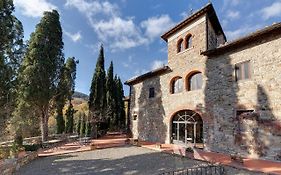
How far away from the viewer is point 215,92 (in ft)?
42.8

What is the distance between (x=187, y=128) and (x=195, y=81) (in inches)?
136

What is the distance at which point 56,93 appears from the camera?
23172mm

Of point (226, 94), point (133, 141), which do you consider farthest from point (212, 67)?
point (133, 141)

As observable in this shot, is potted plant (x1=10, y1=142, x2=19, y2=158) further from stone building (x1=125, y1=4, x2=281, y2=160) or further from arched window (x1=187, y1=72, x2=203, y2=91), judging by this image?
arched window (x1=187, y1=72, x2=203, y2=91)

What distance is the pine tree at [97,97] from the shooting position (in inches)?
944

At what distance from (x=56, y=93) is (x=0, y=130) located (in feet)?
30.6

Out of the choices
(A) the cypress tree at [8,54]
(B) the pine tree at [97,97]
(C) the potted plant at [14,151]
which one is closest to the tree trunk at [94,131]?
(B) the pine tree at [97,97]

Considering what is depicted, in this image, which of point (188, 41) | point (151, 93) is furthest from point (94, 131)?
point (188, 41)

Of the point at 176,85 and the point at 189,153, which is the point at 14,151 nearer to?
the point at 189,153

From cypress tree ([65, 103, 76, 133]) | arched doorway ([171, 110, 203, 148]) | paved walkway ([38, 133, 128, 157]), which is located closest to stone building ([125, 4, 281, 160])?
arched doorway ([171, 110, 203, 148])

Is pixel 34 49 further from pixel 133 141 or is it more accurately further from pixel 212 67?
pixel 212 67

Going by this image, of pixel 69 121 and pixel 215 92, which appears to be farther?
pixel 69 121

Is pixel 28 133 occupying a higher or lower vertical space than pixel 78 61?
lower

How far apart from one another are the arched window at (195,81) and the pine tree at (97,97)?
12364mm
